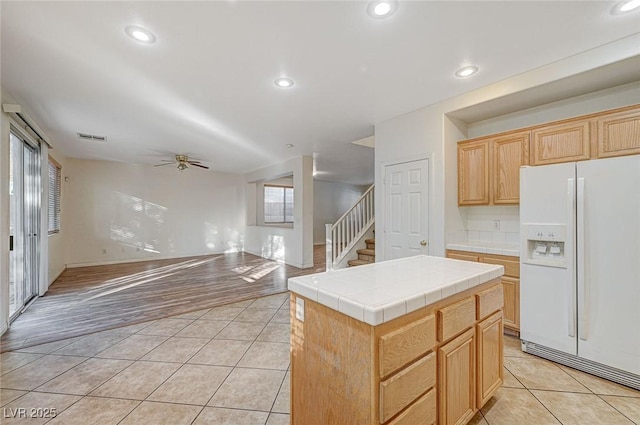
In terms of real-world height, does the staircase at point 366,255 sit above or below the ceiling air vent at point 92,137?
below

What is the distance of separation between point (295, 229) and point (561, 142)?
486 centimetres

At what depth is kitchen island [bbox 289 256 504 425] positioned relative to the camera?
1.08 metres

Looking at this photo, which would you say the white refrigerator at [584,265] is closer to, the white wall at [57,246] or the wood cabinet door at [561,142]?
the wood cabinet door at [561,142]

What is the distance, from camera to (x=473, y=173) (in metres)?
3.25

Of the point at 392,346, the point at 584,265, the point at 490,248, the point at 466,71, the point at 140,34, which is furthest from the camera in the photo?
the point at 490,248

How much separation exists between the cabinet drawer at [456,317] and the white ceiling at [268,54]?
186cm

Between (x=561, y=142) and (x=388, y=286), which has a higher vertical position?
(x=561, y=142)

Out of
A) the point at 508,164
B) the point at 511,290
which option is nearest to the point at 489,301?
the point at 511,290

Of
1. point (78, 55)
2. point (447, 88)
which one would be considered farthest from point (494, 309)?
point (78, 55)

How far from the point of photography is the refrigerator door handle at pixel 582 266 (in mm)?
2088

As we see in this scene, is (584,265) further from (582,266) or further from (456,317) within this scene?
(456,317)

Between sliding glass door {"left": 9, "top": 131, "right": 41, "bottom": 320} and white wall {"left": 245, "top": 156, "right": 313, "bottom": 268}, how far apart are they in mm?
4301

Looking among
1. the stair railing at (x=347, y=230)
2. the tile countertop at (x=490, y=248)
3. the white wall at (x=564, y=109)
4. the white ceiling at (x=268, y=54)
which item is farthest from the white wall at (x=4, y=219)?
the white wall at (x=564, y=109)

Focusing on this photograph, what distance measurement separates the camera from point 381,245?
393 cm
